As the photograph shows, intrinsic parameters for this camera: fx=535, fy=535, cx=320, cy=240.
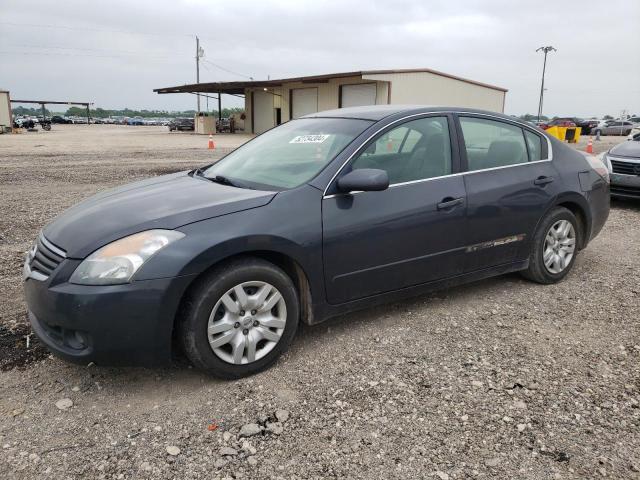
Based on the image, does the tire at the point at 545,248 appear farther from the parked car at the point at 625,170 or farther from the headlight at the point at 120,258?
the parked car at the point at 625,170

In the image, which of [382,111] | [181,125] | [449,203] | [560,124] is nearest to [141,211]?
[382,111]

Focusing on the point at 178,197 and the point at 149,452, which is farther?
the point at 178,197

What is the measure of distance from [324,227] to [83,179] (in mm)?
9604

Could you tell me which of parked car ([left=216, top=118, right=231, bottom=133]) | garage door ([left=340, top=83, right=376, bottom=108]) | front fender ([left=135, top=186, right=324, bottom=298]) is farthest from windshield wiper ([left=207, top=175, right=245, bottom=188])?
parked car ([left=216, top=118, right=231, bottom=133])

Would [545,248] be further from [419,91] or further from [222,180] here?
[419,91]

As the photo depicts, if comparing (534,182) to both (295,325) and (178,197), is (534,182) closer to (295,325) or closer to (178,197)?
(295,325)

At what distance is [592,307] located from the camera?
14.1 feet

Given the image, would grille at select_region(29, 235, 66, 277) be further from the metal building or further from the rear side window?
the metal building

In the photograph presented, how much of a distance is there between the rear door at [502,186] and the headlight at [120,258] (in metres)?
2.27

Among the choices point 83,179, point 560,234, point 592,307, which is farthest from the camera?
point 83,179

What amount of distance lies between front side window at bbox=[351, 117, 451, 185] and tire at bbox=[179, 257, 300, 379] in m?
1.01

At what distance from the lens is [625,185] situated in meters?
8.67

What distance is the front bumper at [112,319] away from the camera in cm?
273

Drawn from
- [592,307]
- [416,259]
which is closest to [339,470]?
[416,259]
